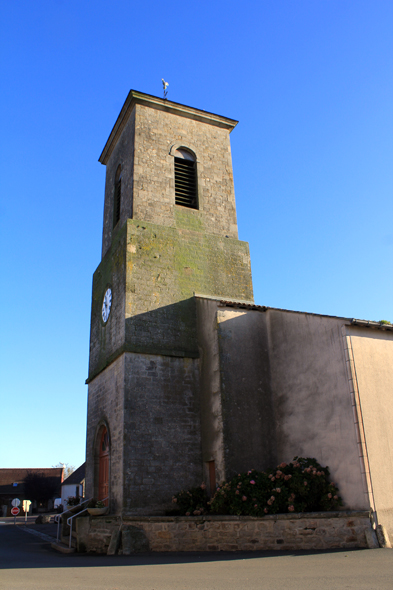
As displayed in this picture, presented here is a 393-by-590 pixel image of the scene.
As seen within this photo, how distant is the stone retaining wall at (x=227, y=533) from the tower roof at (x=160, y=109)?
13.5 m

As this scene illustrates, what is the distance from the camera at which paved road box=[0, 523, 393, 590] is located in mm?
6047

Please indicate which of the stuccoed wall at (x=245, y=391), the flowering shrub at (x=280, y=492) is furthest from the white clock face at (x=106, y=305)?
the flowering shrub at (x=280, y=492)

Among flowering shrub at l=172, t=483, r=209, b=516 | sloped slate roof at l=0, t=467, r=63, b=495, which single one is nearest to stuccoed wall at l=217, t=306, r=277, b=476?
flowering shrub at l=172, t=483, r=209, b=516

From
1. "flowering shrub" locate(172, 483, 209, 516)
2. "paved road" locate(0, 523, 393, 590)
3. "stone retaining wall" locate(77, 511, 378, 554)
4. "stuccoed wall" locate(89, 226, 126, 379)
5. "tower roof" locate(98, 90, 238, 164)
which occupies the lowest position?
"paved road" locate(0, 523, 393, 590)

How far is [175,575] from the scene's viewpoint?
7059 mm

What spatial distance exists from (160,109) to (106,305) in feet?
24.7

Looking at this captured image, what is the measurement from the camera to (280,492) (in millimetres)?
9680

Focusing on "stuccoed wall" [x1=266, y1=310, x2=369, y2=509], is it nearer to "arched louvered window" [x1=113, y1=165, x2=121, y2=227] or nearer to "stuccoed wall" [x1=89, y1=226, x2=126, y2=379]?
"stuccoed wall" [x1=89, y1=226, x2=126, y2=379]

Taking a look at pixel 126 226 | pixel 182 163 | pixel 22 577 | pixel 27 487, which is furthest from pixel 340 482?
pixel 27 487

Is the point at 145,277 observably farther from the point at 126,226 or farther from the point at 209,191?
the point at 209,191

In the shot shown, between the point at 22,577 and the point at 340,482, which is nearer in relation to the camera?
the point at 22,577

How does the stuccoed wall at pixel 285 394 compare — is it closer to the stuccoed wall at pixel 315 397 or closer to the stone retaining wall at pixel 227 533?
the stuccoed wall at pixel 315 397

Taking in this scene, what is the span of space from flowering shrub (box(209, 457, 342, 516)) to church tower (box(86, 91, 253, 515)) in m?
1.63

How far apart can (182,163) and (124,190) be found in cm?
234
